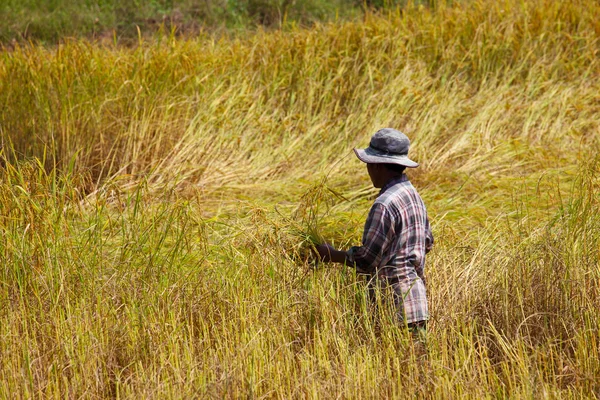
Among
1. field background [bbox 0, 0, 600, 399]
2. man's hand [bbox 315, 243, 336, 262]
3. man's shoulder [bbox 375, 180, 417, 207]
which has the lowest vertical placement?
field background [bbox 0, 0, 600, 399]

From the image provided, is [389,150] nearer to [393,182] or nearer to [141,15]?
[393,182]

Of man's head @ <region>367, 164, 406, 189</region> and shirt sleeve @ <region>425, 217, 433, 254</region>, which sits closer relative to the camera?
man's head @ <region>367, 164, 406, 189</region>

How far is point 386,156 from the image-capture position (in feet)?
10.2

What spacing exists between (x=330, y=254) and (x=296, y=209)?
0.82 meters

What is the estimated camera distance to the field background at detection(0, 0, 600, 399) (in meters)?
3.12

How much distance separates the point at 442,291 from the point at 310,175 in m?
2.46

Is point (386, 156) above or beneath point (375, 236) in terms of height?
above

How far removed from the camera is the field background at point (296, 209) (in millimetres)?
3121

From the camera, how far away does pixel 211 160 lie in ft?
19.8

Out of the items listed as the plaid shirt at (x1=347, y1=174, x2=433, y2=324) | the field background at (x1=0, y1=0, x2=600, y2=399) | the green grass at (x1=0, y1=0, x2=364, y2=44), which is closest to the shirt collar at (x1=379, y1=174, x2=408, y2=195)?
the plaid shirt at (x1=347, y1=174, x2=433, y2=324)

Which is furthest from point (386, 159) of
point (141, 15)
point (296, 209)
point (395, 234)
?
point (141, 15)

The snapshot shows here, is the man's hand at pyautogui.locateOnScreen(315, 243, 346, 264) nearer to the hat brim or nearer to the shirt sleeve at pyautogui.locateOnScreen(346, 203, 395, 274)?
the shirt sleeve at pyautogui.locateOnScreen(346, 203, 395, 274)

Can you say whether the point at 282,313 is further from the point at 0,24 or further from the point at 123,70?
the point at 0,24

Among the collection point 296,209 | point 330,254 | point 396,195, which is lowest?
point 296,209
